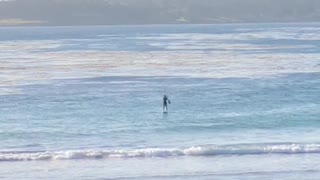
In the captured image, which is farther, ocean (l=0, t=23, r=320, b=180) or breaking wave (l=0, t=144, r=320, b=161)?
breaking wave (l=0, t=144, r=320, b=161)

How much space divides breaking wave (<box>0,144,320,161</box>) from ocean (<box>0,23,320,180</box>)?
38mm

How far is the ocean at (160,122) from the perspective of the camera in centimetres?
3594

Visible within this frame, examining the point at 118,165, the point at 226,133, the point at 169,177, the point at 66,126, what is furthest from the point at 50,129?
the point at 169,177

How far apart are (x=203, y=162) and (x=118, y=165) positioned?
10.1 ft

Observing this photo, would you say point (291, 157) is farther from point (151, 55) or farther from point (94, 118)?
point (151, 55)

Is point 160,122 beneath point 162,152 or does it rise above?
above

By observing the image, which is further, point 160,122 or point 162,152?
point 160,122

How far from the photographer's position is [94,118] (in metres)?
51.3

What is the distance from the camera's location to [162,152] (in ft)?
127

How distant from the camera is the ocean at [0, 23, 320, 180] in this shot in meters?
35.9

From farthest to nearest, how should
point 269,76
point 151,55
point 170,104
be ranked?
point 151,55
point 269,76
point 170,104

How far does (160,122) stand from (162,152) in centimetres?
1056

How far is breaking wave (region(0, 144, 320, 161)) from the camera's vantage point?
126ft

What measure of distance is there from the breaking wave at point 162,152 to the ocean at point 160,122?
0.04 metres
